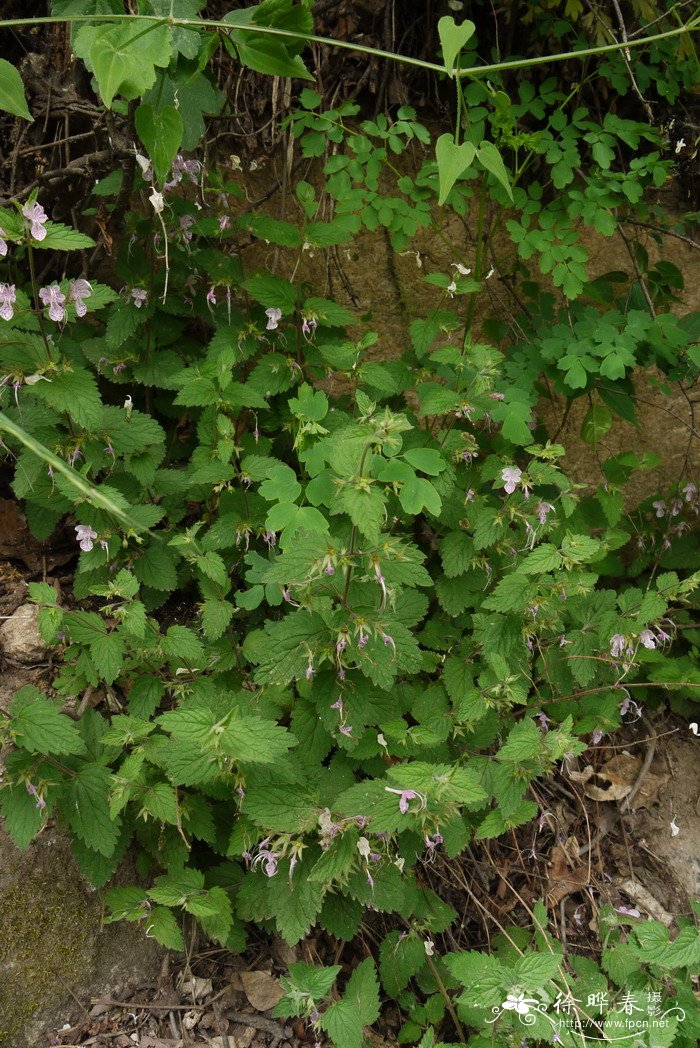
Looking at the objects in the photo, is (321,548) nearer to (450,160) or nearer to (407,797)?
(407,797)

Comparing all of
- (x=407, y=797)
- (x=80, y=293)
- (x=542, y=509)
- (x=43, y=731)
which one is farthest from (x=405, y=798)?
(x=80, y=293)

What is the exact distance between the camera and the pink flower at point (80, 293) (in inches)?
78.7

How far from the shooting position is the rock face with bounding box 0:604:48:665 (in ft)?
8.05

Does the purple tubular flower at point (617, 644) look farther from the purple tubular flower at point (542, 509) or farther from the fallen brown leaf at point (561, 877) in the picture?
the fallen brown leaf at point (561, 877)

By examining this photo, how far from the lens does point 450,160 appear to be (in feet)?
5.79

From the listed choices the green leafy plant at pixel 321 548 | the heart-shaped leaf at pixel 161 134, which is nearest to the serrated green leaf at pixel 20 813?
the green leafy plant at pixel 321 548

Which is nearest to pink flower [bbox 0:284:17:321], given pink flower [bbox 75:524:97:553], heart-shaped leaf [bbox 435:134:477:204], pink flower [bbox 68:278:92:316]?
pink flower [bbox 68:278:92:316]

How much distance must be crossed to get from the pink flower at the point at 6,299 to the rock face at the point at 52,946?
148cm

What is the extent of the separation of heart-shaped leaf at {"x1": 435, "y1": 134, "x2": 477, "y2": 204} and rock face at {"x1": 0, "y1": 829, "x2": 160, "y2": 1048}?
2.12 meters

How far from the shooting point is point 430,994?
234cm

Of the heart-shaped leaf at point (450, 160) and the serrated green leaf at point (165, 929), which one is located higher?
the heart-shaped leaf at point (450, 160)

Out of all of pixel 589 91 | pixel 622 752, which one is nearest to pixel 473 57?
pixel 589 91

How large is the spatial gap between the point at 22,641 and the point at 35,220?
4.46 ft

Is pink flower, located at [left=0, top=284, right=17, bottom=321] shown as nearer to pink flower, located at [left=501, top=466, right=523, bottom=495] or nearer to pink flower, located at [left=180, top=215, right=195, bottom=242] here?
pink flower, located at [left=180, top=215, right=195, bottom=242]
